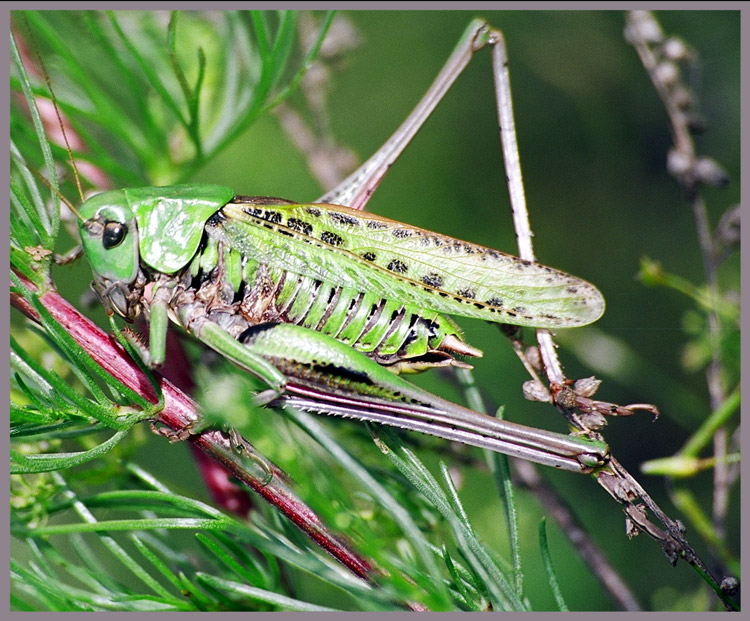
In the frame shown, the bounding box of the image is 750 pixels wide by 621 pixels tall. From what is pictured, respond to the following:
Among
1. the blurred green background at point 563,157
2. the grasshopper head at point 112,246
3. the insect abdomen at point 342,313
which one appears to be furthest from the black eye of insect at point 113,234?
the blurred green background at point 563,157

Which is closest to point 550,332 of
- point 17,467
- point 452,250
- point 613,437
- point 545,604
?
point 452,250

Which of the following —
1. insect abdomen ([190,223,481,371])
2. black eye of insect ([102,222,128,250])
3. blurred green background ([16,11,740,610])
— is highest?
blurred green background ([16,11,740,610])

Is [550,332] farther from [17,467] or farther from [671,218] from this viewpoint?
[671,218]

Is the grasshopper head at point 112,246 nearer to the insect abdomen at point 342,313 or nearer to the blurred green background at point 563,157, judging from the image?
the insect abdomen at point 342,313

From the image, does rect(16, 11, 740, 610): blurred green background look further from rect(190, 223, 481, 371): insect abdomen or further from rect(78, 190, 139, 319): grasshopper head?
rect(78, 190, 139, 319): grasshopper head

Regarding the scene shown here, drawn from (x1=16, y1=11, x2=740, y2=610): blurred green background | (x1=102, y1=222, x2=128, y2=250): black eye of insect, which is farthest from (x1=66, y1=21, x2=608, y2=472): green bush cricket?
(x1=16, y1=11, x2=740, y2=610): blurred green background

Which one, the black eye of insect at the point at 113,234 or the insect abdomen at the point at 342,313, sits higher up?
the black eye of insect at the point at 113,234

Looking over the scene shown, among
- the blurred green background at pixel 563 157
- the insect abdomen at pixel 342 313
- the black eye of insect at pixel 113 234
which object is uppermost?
the blurred green background at pixel 563 157

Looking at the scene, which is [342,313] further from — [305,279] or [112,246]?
[112,246]
